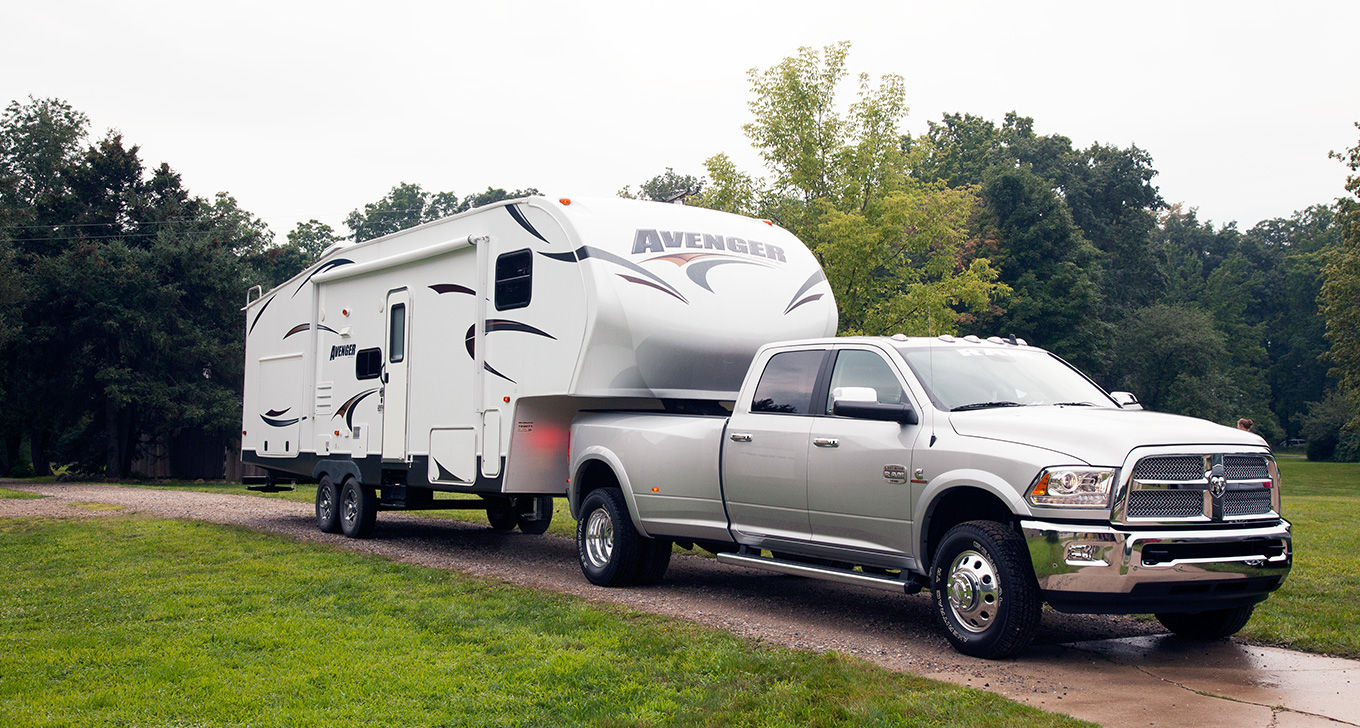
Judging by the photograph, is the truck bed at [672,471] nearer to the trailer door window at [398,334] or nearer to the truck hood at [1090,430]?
the truck hood at [1090,430]

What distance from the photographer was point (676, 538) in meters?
9.85

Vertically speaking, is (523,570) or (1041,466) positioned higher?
(1041,466)

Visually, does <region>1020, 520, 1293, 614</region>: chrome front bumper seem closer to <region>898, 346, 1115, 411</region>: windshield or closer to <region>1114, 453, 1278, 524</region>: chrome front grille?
<region>1114, 453, 1278, 524</region>: chrome front grille

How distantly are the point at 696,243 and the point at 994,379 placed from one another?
12.5 feet

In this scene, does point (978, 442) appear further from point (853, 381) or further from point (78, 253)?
point (78, 253)

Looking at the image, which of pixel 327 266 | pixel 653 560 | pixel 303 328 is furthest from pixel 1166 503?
pixel 303 328

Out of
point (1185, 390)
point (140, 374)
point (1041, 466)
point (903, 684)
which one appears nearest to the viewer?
point (903, 684)

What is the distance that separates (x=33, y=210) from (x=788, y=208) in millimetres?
25943

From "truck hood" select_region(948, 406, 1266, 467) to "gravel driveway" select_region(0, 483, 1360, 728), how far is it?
133cm

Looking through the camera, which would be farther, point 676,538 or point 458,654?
point 676,538

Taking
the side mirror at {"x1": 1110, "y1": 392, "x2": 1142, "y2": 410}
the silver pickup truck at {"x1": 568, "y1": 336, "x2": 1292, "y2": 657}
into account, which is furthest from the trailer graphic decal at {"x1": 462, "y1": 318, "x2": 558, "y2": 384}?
the side mirror at {"x1": 1110, "y1": 392, "x2": 1142, "y2": 410}

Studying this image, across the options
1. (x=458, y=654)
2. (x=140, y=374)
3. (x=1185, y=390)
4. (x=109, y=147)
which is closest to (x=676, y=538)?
(x=458, y=654)

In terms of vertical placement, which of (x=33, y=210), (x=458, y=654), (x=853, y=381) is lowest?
(x=458, y=654)

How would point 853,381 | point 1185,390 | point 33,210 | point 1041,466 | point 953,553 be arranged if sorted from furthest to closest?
point 1185,390
point 33,210
point 853,381
point 953,553
point 1041,466
